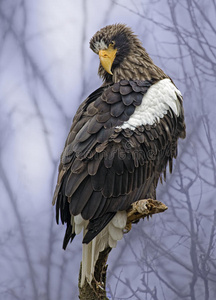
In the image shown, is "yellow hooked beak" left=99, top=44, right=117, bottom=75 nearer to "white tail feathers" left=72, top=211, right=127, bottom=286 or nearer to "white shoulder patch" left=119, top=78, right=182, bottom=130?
"white shoulder patch" left=119, top=78, right=182, bottom=130

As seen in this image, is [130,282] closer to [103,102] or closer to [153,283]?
[153,283]

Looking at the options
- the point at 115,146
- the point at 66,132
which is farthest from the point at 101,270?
the point at 66,132

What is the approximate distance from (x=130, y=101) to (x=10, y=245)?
1.21m

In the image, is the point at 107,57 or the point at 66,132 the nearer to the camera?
the point at 107,57

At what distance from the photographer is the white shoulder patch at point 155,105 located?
1.93 meters

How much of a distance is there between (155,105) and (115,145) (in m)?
0.23

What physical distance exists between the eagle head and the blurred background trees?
2.60 feet

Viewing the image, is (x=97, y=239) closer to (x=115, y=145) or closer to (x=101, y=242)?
(x=101, y=242)

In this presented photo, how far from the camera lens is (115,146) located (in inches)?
74.0

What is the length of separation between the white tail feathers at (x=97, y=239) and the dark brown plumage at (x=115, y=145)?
41mm

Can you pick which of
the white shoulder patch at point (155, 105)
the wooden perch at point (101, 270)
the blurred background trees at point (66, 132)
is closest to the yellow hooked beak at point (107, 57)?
the white shoulder patch at point (155, 105)

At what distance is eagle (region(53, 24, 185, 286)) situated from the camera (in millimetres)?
1862

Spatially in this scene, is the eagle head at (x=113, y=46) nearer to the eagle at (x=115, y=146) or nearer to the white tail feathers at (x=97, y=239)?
Answer: the eagle at (x=115, y=146)

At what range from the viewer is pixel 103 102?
197cm
